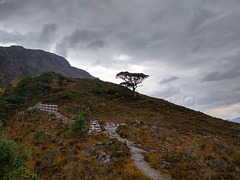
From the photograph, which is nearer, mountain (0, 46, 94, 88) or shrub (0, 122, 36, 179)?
shrub (0, 122, 36, 179)

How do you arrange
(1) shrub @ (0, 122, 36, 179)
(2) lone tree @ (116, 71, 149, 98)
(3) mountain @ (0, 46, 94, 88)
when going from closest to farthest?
1. (1) shrub @ (0, 122, 36, 179)
2. (2) lone tree @ (116, 71, 149, 98)
3. (3) mountain @ (0, 46, 94, 88)

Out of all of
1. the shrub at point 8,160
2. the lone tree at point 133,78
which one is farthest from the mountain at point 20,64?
the shrub at point 8,160

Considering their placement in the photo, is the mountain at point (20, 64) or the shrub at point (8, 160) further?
the mountain at point (20, 64)

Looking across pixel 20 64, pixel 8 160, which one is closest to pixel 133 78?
pixel 8 160

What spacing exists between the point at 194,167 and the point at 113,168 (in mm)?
4028

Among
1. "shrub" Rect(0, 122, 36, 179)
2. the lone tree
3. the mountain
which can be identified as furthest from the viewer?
the mountain

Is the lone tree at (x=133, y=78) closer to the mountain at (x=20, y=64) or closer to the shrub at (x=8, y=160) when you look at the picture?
the shrub at (x=8, y=160)

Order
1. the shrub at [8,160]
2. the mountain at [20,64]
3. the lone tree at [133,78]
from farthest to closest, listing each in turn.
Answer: the mountain at [20,64] → the lone tree at [133,78] → the shrub at [8,160]

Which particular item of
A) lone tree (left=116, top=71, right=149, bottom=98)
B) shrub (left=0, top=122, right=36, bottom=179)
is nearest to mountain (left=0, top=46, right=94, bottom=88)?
lone tree (left=116, top=71, right=149, bottom=98)

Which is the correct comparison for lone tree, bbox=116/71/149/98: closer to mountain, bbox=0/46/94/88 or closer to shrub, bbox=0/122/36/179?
shrub, bbox=0/122/36/179

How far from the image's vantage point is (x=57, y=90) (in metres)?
37.1

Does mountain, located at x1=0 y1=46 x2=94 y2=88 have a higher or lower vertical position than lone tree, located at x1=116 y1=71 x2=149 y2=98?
higher

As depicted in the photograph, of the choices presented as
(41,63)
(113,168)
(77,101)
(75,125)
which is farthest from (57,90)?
(41,63)

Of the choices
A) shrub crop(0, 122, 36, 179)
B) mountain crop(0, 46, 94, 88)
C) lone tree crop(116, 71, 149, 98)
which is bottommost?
shrub crop(0, 122, 36, 179)
